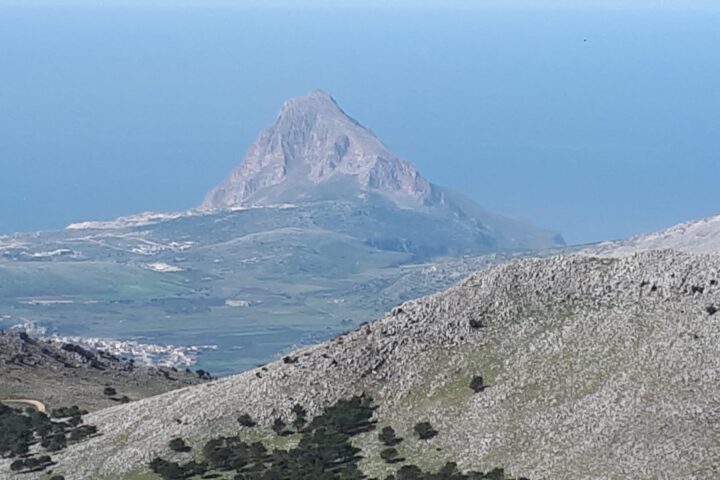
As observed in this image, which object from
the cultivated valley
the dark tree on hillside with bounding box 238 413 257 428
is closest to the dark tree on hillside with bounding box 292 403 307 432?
the cultivated valley

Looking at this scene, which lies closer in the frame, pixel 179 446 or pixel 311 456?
pixel 311 456

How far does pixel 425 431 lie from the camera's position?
70312 mm

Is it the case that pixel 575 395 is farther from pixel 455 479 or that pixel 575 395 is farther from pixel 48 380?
pixel 48 380

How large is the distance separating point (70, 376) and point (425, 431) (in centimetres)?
5462

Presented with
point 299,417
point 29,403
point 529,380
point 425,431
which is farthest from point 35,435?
point 529,380

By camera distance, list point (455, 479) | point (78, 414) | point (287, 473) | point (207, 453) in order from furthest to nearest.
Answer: point (78, 414) < point (207, 453) < point (287, 473) < point (455, 479)

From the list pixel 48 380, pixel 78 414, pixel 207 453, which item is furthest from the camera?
pixel 48 380

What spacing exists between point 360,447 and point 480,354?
9.85 meters

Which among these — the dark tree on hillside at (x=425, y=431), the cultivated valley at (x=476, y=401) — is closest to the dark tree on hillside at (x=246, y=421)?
the cultivated valley at (x=476, y=401)

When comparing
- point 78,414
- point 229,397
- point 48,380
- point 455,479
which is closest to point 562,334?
point 455,479

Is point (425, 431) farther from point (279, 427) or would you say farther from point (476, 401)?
point (279, 427)

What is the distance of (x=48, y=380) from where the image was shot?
370 ft

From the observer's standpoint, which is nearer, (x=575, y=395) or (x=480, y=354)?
(x=575, y=395)

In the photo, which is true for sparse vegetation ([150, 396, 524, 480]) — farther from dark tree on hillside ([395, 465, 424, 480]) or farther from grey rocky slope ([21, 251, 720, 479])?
grey rocky slope ([21, 251, 720, 479])
